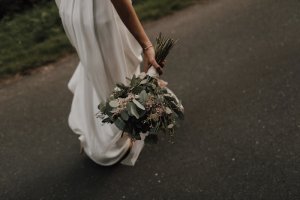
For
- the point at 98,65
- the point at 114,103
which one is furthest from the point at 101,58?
the point at 114,103

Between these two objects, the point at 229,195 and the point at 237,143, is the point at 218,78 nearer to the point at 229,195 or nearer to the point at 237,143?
the point at 237,143

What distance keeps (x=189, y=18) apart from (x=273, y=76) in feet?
5.26

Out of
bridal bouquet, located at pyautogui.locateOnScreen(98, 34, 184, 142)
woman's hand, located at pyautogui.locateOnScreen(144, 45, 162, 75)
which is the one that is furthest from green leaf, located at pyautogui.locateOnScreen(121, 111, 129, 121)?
woman's hand, located at pyautogui.locateOnScreen(144, 45, 162, 75)

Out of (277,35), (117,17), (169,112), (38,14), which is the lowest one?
(277,35)

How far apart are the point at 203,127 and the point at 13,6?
3.54 metres

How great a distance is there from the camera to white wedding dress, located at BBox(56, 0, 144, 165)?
3.61 m

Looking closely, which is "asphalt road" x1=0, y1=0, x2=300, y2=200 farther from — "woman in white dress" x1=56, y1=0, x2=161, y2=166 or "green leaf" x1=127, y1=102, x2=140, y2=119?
"green leaf" x1=127, y1=102, x2=140, y2=119

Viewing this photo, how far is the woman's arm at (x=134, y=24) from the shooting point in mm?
3387

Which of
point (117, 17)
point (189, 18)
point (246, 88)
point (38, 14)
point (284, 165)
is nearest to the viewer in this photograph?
point (117, 17)

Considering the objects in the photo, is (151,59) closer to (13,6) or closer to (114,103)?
(114,103)

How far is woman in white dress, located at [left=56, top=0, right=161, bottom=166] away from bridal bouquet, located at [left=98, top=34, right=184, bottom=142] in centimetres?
24

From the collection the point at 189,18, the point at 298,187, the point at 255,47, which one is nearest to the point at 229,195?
the point at 298,187

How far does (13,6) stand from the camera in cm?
686

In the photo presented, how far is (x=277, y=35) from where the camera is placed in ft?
18.8
